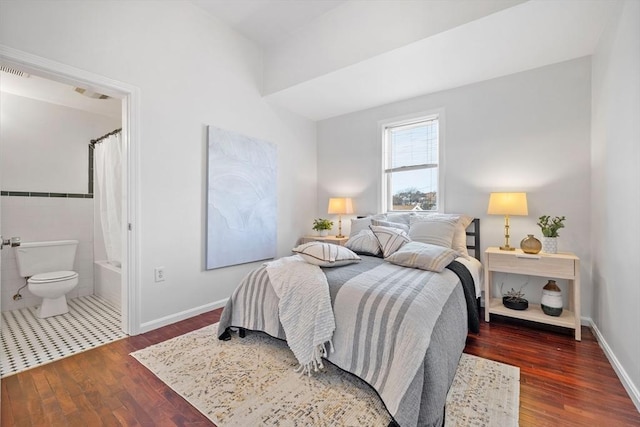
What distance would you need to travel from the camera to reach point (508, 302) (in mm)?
2738

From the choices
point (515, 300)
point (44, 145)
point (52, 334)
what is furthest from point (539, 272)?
point (44, 145)

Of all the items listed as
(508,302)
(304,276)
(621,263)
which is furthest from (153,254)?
(621,263)

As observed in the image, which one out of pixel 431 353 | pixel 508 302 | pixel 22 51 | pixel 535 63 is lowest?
pixel 508 302

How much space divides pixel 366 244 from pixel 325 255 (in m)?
0.77

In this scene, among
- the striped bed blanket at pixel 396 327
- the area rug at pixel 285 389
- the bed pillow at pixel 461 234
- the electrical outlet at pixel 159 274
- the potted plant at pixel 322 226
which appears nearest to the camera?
the striped bed blanket at pixel 396 327

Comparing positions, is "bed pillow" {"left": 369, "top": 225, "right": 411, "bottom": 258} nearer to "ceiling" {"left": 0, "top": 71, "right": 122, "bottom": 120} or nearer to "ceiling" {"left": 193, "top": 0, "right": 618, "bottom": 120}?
"ceiling" {"left": 193, "top": 0, "right": 618, "bottom": 120}

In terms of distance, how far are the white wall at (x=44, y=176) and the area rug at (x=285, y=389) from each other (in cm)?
237

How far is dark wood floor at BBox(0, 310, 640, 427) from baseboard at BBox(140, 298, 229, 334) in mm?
211

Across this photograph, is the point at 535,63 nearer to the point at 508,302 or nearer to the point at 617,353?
the point at 508,302

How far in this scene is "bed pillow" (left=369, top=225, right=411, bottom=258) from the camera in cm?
267

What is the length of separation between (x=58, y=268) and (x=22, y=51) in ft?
8.14

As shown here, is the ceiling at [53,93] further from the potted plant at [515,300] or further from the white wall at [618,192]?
the potted plant at [515,300]

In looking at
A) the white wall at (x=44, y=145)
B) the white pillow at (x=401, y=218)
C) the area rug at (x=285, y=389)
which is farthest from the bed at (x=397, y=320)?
the white wall at (x=44, y=145)

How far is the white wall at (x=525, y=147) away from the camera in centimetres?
267
